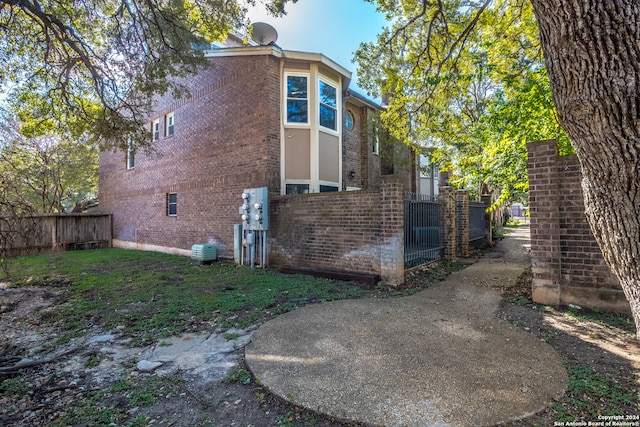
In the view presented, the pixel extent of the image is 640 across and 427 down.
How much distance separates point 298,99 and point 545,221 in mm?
7238

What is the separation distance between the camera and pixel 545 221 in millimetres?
4906

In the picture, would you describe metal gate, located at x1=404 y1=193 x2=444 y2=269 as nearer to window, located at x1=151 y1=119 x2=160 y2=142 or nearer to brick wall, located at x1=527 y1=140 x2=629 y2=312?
brick wall, located at x1=527 y1=140 x2=629 y2=312

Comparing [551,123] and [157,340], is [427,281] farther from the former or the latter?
[157,340]

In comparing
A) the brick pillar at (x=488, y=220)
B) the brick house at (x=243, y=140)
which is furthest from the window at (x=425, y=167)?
the brick house at (x=243, y=140)

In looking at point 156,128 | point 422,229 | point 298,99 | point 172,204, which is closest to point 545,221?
point 422,229

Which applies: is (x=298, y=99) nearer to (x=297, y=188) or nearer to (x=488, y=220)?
(x=297, y=188)

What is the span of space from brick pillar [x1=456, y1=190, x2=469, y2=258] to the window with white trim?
15.6 ft

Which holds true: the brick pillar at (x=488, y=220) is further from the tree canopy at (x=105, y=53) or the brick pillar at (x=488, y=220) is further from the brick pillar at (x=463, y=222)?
the tree canopy at (x=105, y=53)

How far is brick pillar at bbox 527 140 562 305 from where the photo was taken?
15.8 ft

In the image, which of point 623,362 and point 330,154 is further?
point 330,154

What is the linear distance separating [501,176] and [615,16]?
6053 millimetres

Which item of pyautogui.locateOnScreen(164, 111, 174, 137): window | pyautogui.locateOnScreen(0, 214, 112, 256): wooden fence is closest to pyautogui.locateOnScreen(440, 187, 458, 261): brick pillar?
pyautogui.locateOnScreen(164, 111, 174, 137): window

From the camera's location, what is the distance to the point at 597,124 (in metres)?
1.61

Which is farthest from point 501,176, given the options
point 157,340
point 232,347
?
point 157,340
